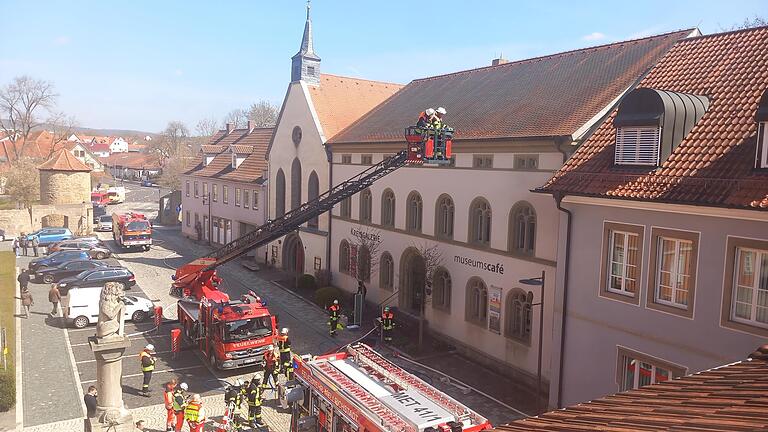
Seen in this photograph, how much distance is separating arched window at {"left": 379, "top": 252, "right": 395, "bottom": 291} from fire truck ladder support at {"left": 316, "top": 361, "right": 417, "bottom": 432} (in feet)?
44.8

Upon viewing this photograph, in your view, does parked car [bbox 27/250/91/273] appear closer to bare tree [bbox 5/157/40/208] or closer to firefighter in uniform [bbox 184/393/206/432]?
bare tree [bbox 5/157/40/208]

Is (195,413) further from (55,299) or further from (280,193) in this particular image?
(280,193)

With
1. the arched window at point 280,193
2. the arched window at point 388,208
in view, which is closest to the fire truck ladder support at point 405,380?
the arched window at point 388,208

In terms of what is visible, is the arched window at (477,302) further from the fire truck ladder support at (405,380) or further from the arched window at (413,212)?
the fire truck ladder support at (405,380)

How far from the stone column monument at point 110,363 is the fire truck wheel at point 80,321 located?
1223 centimetres

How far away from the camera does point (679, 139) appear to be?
1506cm

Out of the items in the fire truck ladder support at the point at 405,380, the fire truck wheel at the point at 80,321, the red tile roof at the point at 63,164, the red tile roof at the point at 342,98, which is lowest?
the fire truck wheel at the point at 80,321

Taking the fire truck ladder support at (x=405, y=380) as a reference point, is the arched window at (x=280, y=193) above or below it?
above

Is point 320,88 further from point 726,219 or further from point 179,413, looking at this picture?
point 726,219

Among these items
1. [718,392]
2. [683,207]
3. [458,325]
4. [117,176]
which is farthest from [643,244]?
→ [117,176]

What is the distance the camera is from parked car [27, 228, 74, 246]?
45844 mm

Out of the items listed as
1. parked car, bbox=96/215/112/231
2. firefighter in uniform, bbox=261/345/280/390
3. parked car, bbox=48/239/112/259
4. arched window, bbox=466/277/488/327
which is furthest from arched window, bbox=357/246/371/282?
parked car, bbox=96/215/112/231

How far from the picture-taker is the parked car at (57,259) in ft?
117

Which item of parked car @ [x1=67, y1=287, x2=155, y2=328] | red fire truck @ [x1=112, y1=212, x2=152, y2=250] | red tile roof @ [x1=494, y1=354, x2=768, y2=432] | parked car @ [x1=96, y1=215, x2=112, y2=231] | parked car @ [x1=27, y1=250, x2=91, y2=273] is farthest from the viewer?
parked car @ [x1=96, y1=215, x2=112, y2=231]
